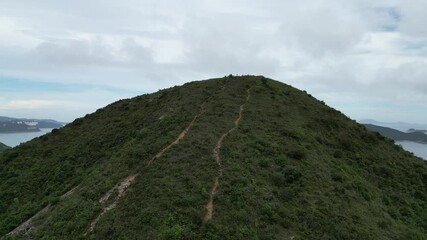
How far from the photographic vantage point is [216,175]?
94.7 feet

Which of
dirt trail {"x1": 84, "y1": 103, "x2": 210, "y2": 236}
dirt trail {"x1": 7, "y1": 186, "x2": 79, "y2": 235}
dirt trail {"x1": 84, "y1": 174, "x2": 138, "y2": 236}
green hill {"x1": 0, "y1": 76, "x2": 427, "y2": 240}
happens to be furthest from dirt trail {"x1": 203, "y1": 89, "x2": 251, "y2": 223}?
dirt trail {"x1": 7, "y1": 186, "x2": 79, "y2": 235}

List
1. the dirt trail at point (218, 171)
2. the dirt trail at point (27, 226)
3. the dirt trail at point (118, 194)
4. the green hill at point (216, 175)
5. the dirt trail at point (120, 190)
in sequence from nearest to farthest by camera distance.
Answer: the dirt trail at point (218, 171)
the green hill at point (216, 175)
the dirt trail at point (118, 194)
the dirt trail at point (120, 190)
the dirt trail at point (27, 226)

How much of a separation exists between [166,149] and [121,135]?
12.2 metres

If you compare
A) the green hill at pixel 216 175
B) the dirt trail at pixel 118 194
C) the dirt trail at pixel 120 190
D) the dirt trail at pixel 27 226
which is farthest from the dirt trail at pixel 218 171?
the dirt trail at pixel 27 226

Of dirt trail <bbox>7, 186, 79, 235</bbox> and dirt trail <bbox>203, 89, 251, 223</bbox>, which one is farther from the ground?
dirt trail <bbox>203, 89, 251, 223</bbox>

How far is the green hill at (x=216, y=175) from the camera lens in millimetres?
24562

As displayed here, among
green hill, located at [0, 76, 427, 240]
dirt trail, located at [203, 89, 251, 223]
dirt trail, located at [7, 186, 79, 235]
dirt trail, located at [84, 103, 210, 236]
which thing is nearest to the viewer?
dirt trail, located at [203, 89, 251, 223]

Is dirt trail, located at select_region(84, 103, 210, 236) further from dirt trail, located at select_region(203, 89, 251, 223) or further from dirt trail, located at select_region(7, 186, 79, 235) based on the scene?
dirt trail, located at select_region(7, 186, 79, 235)

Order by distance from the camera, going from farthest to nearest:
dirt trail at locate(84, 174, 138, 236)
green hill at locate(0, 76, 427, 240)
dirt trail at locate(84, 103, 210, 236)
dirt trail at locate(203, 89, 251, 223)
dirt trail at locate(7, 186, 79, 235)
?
dirt trail at locate(7, 186, 79, 235), dirt trail at locate(84, 103, 210, 236), dirt trail at locate(84, 174, 138, 236), green hill at locate(0, 76, 427, 240), dirt trail at locate(203, 89, 251, 223)

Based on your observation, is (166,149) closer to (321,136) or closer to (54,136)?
(321,136)

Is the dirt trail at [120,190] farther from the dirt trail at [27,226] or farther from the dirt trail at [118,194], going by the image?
the dirt trail at [27,226]

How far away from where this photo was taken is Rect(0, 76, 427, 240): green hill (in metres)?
24.6

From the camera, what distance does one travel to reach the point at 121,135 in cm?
4425

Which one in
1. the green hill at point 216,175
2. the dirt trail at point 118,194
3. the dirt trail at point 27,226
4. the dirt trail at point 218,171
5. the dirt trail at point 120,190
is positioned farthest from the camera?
the dirt trail at point 27,226
